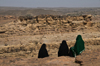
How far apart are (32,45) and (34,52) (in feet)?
2.65

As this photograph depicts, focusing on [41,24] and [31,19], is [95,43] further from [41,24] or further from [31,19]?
[31,19]

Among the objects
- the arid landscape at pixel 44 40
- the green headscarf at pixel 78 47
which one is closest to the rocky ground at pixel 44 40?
the arid landscape at pixel 44 40

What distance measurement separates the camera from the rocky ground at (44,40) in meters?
3.93

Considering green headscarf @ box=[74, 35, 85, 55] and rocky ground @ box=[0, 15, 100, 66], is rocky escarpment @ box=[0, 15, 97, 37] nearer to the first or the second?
rocky ground @ box=[0, 15, 100, 66]

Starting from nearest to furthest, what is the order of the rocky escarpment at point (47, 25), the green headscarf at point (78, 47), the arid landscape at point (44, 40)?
the arid landscape at point (44, 40) < the green headscarf at point (78, 47) < the rocky escarpment at point (47, 25)

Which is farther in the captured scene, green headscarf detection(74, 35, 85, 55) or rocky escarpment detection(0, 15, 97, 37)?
rocky escarpment detection(0, 15, 97, 37)

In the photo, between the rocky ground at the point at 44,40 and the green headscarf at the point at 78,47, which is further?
the green headscarf at the point at 78,47

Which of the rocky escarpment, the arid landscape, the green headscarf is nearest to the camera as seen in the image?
the arid landscape

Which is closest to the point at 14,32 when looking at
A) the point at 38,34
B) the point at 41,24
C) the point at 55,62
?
the point at 38,34

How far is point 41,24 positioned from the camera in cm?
1592

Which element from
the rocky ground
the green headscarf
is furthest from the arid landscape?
the green headscarf

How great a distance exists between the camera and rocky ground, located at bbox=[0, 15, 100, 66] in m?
3.93

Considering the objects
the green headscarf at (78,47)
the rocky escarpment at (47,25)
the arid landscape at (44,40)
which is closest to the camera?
the arid landscape at (44,40)

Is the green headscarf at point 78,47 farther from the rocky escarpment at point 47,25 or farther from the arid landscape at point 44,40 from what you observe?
the rocky escarpment at point 47,25
